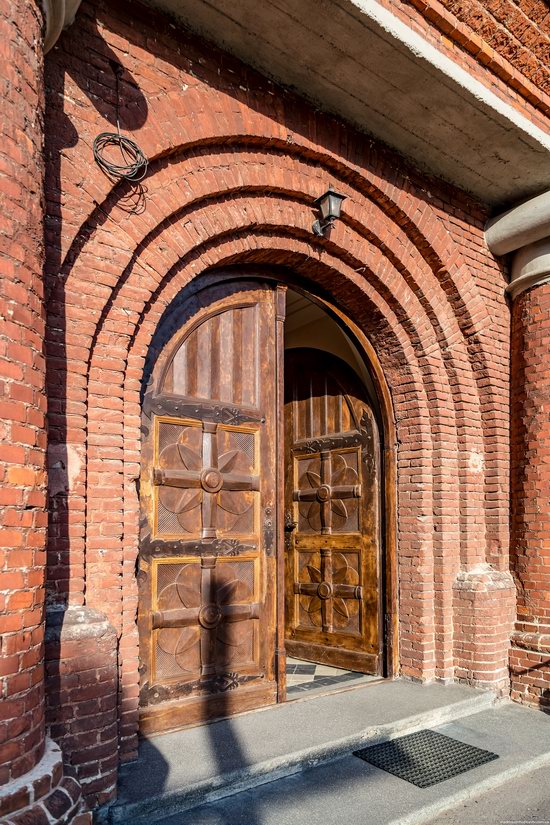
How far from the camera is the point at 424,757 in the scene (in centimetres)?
420

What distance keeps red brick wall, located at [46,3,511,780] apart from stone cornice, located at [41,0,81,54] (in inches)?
9.8

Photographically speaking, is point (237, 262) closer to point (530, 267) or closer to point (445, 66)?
point (445, 66)

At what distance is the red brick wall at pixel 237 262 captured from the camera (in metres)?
3.58

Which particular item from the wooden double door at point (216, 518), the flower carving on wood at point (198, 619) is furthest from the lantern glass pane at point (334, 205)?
the flower carving on wood at point (198, 619)

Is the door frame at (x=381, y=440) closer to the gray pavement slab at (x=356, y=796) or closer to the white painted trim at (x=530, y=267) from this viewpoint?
the gray pavement slab at (x=356, y=796)

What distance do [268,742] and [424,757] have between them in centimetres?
103

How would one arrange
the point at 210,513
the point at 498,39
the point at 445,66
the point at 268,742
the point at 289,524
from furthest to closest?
the point at 289,524 < the point at 498,39 < the point at 210,513 < the point at 445,66 < the point at 268,742

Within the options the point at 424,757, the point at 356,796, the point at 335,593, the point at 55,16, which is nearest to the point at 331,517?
the point at 335,593

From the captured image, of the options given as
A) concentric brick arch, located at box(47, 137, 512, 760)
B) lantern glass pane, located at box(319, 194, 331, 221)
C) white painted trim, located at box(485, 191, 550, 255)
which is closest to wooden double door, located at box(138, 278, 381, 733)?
concentric brick arch, located at box(47, 137, 512, 760)

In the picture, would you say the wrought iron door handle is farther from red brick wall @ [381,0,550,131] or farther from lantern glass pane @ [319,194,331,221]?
red brick wall @ [381,0,550,131]

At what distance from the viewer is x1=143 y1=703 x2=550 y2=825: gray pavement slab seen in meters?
3.36

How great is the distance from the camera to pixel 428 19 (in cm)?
454

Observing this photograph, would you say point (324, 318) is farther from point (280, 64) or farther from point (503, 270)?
point (280, 64)

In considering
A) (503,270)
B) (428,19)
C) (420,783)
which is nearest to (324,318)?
(503,270)
